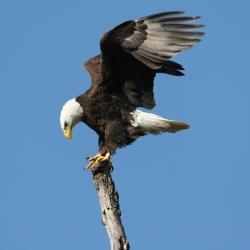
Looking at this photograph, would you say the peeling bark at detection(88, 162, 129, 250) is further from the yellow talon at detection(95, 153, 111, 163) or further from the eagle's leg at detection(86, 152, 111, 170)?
the yellow talon at detection(95, 153, 111, 163)

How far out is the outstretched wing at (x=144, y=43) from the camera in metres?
8.04

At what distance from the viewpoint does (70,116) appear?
884 centimetres

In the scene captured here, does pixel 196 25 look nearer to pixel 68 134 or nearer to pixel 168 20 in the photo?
pixel 168 20

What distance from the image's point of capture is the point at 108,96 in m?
8.88

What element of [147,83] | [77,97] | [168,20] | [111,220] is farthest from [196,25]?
[111,220]

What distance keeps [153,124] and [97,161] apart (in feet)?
3.95

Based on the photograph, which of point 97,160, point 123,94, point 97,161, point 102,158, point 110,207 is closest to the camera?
point 110,207

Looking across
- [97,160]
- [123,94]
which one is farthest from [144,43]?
[97,160]

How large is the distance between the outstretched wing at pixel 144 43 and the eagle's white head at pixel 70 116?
0.53 metres

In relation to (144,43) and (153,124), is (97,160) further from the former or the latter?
(144,43)

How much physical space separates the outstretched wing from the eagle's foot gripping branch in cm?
105

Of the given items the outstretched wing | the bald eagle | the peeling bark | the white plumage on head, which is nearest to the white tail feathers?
the bald eagle

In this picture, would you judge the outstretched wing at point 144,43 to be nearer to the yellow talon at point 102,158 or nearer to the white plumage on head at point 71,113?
the white plumage on head at point 71,113

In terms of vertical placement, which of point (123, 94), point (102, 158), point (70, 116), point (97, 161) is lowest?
point (97, 161)
